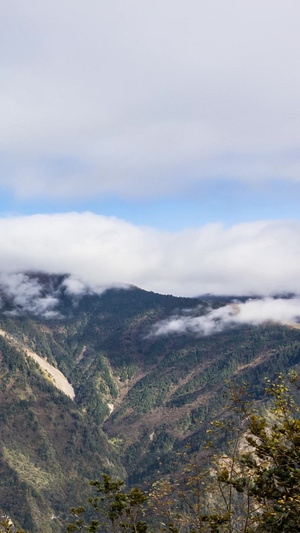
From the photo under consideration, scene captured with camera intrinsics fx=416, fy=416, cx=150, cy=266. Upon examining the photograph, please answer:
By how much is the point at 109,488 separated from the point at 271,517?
13.8 meters

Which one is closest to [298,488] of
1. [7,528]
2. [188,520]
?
[188,520]

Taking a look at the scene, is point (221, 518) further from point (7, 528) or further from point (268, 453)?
point (7, 528)

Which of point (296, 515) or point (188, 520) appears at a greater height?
point (296, 515)

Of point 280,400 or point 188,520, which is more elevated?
point 280,400

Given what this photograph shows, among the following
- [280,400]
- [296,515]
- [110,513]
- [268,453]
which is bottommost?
[110,513]

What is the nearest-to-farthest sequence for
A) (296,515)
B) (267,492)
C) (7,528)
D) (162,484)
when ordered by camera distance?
1. (296,515)
2. (267,492)
3. (162,484)
4. (7,528)

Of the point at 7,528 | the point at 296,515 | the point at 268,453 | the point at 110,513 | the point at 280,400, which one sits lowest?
the point at 7,528

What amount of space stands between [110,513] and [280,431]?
54.8ft

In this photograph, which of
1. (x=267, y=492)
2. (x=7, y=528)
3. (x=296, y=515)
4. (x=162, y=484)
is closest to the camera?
(x=296, y=515)

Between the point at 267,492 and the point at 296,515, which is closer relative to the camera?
the point at 296,515

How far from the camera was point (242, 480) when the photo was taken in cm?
3403

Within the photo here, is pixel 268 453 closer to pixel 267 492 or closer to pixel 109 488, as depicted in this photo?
pixel 267 492

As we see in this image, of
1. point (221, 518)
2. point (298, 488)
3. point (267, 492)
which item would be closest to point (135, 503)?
point (221, 518)

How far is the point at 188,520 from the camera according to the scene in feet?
112
